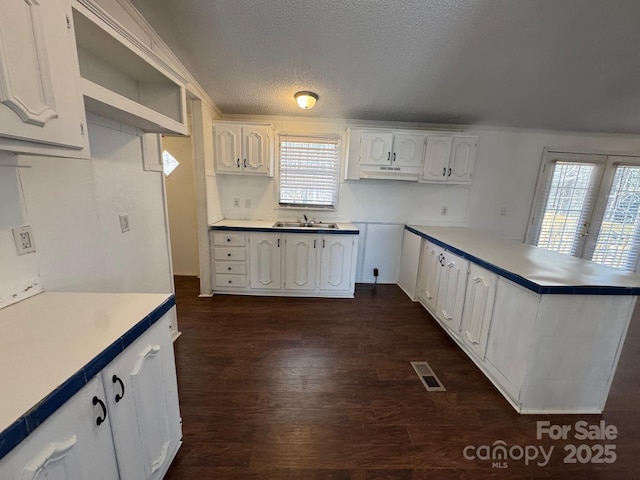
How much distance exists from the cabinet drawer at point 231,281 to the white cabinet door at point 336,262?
1.01 metres

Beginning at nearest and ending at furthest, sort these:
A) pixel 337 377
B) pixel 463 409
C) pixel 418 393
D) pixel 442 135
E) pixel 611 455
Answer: pixel 611 455 → pixel 463 409 → pixel 418 393 → pixel 337 377 → pixel 442 135

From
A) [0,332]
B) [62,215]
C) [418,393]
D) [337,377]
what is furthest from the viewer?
[337,377]

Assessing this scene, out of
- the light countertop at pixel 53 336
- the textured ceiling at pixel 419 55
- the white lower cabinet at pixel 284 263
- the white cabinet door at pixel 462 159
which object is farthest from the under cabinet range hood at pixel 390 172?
the light countertop at pixel 53 336

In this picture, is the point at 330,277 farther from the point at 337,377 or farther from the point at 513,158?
the point at 513,158

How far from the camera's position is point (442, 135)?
3.23 metres

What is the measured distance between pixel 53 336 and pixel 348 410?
1578mm

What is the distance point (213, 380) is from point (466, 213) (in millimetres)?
3770

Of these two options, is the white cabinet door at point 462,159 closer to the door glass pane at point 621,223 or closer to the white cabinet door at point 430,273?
the white cabinet door at point 430,273

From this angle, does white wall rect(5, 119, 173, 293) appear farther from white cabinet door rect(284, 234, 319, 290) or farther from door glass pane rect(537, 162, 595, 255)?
door glass pane rect(537, 162, 595, 255)

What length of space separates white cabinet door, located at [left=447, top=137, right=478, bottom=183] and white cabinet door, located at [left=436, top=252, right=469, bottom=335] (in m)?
1.27

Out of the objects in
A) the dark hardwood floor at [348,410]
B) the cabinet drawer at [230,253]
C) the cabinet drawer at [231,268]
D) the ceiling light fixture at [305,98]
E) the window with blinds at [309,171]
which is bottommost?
the dark hardwood floor at [348,410]

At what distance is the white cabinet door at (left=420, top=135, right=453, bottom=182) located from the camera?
3238 mm

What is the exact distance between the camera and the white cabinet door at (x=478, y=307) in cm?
199

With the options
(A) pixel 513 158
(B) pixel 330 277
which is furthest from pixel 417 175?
(B) pixel 330 277
